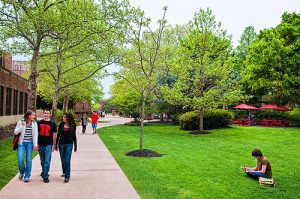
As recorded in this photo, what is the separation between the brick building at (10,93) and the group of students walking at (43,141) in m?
15.4

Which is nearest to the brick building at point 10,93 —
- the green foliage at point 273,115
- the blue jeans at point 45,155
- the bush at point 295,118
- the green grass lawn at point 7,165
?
the green grass lawn at point 7,165

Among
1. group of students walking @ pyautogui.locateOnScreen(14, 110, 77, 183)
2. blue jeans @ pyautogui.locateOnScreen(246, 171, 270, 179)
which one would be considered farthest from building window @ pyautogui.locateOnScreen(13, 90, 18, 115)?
blue jeans @ pyautogui.locateOnScreen(246, 171, 270, 179)

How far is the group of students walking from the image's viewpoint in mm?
8430

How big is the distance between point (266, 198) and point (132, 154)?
716cm

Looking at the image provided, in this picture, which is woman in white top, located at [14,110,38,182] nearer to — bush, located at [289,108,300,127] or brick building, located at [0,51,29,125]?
brick building, located at [0,51,29,125]

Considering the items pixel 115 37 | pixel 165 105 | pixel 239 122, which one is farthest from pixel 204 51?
pixel 165 105

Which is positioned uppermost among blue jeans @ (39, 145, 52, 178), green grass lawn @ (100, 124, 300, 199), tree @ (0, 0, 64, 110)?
tree @ (0, 0, 64, 110)

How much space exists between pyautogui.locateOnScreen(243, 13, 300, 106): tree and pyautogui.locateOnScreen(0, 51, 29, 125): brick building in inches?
881

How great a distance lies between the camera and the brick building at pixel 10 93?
87.6 ft

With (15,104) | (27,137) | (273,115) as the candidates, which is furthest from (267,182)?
(273,115)

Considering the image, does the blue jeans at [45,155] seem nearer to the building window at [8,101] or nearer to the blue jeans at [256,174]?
the blue jeans at [256,174]

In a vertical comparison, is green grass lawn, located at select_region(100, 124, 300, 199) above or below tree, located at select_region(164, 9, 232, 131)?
below

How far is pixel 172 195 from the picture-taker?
24.8 feet

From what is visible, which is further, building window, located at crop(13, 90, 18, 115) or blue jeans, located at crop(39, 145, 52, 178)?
building window, located at crop(13, 90, 18, 115)
